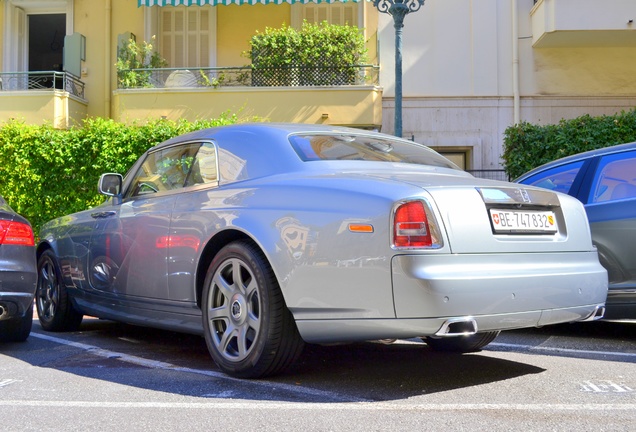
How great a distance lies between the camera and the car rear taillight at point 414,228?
4.27 meters

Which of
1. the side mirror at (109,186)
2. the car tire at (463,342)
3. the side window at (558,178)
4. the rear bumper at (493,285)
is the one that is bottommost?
the car tire at (463,342)

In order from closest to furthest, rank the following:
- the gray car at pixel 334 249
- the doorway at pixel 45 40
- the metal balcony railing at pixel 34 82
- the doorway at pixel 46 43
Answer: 1. the gray car at pixel 334 249
2. the metal balcony railing at pixel 34 82
3. the doorway at pixel 46 43
4. the doorway at pixel 45 40

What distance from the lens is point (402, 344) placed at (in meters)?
6.61

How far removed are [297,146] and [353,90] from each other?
1201 cm

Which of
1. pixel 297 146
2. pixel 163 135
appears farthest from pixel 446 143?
pixel 297 146

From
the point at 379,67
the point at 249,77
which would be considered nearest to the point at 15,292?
the point at 249,77

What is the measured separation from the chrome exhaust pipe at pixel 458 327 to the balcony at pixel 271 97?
42.4 ft

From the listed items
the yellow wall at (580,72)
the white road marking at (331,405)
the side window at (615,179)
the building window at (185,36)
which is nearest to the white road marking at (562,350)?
the side window at (615,179)

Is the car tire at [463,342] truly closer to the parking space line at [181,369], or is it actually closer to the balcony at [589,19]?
the parking space line at [181,369]

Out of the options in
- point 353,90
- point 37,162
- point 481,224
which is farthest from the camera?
point 353,90

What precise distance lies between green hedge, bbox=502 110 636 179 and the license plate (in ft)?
31.5

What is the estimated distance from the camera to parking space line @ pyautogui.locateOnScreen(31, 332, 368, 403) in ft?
15.0

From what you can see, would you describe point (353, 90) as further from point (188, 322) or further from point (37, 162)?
point (188, 322)

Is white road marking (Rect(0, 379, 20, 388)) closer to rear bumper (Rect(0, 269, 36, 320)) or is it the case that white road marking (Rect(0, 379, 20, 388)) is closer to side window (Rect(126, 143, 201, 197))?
rear bumper (Rect(0, 269, 36, 320))
